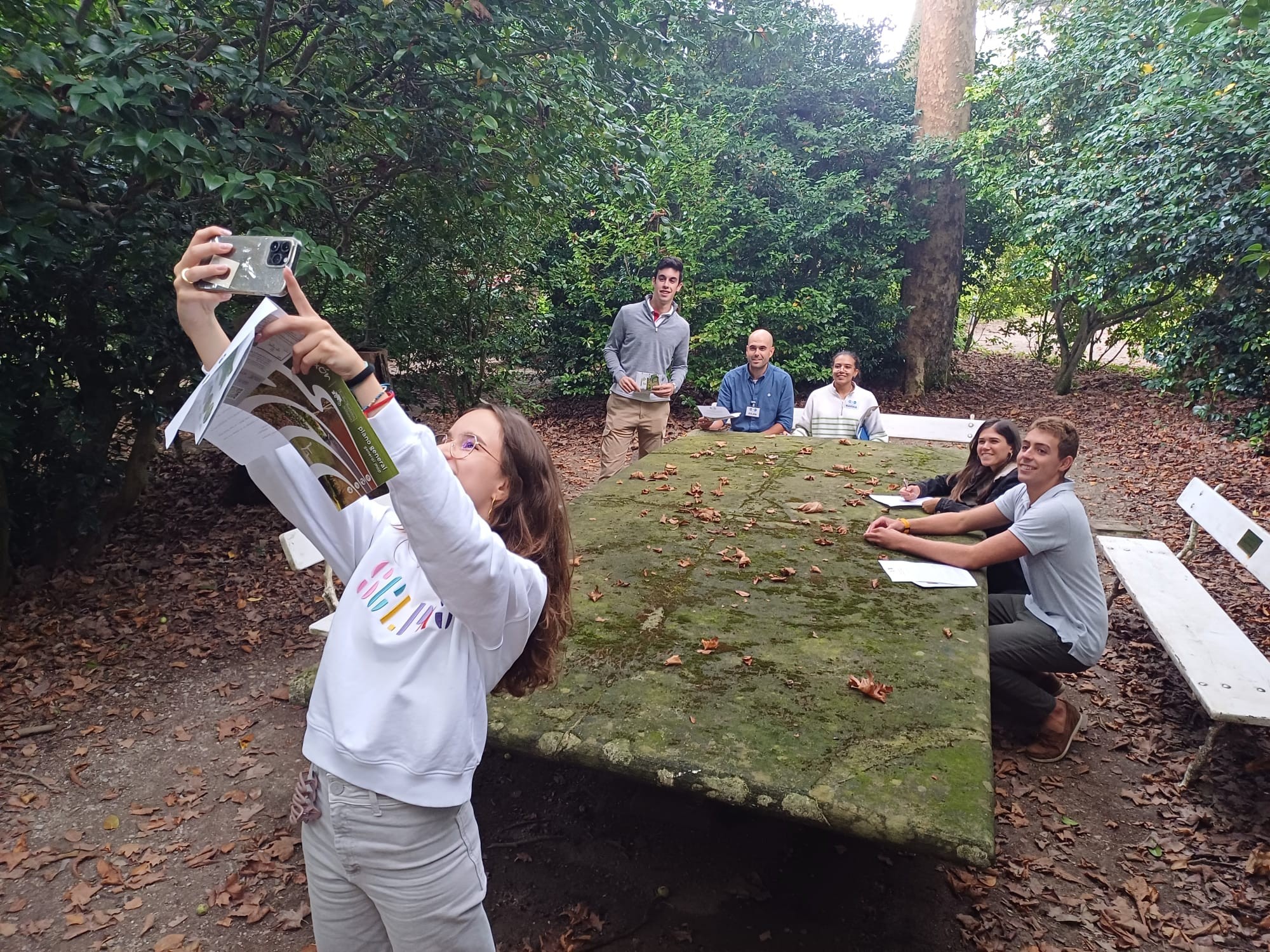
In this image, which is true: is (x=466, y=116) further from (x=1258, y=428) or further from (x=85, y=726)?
(x=1258, y=428)

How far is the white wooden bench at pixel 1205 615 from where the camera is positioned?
139 inches

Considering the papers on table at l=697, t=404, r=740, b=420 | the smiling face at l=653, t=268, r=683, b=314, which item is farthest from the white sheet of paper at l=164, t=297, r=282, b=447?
the papers on table at l=697, t=404, r=740, b=420

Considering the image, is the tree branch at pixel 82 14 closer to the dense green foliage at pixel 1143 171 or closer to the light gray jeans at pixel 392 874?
the light gray jeans at pixel 392 874

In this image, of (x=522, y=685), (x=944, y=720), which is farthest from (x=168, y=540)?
(x=944, y=720)

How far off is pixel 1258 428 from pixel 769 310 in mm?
6526

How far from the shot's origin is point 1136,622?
5539 mm

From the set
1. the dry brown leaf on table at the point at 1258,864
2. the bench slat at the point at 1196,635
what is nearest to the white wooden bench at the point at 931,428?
the bench slat at the point at 1196,635

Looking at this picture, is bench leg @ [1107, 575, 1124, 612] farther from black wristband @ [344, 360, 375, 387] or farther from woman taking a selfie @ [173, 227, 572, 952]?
black wristband @ [344, 360, 375, 387]

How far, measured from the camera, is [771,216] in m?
12.4

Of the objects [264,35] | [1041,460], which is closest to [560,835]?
[1041,460]

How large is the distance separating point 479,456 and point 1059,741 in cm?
383

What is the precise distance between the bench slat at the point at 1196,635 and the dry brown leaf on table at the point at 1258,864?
0.54m

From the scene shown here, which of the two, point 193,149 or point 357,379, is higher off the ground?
point 193,149

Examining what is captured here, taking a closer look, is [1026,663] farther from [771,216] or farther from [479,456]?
[771,216]
